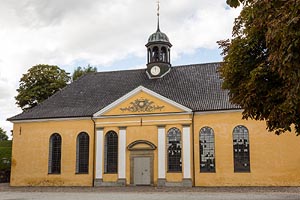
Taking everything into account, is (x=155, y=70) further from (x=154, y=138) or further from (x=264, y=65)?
(x=264, y=65)

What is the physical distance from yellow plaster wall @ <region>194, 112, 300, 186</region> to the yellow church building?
0.06m

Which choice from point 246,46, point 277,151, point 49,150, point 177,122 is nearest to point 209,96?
point 177,122

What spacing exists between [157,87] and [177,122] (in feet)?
14.0

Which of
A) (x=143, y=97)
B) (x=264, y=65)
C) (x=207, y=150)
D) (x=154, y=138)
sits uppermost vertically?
(x=143, y=97)

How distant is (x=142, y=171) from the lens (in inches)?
1056

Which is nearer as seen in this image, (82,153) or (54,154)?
(82,153)

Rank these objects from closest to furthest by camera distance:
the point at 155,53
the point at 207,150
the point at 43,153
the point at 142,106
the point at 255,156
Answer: the point at 255,156 < the point at 207,150 < the point at 142,106 < the point at 43,153 < the point at 155,53

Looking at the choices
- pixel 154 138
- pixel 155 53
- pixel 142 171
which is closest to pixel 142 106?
pixel 154 138

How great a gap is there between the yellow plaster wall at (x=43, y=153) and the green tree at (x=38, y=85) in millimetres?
12575

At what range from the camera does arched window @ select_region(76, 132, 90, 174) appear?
1109 inches

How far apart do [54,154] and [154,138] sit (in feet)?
26.2

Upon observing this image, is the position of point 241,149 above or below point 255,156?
above

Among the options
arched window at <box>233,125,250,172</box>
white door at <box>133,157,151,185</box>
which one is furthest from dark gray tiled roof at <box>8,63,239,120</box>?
white door at <box>133,157,151,185</box>

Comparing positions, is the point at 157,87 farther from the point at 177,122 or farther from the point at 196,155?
the point at 196,155
